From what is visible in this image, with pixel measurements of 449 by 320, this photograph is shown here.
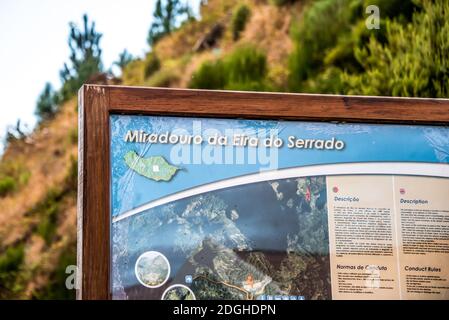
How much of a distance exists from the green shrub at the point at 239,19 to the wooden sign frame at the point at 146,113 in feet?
48.0

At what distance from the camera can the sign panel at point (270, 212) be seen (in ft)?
10.1

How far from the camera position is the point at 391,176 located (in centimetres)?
336

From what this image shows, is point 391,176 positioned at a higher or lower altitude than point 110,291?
higher

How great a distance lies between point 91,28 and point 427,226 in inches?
646

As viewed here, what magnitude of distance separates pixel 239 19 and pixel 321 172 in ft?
50.1

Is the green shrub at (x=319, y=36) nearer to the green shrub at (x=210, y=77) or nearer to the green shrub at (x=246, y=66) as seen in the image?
→ the green shrub at (x=246, y=66)

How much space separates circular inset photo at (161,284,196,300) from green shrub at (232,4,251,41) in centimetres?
1510

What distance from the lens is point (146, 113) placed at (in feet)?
10.5

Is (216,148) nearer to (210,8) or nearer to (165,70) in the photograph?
(165,70)

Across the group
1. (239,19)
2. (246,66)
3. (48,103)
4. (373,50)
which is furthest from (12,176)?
(373,50)

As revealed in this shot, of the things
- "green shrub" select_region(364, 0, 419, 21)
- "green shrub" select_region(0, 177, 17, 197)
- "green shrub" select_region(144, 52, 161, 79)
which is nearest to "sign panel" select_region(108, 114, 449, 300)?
"green shrub" select_region(364, 0, 419, 21)

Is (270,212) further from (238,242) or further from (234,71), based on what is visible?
(234,71)

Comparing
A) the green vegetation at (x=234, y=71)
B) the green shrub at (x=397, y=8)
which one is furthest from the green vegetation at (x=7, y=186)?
the green shrub at (x=397, y=8)
